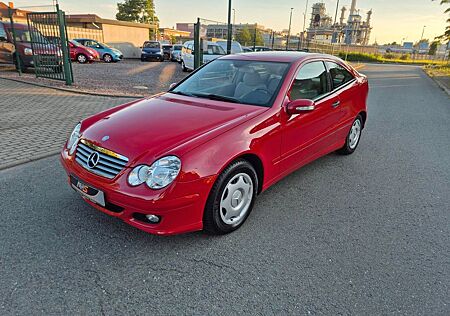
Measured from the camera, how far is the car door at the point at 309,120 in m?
3.34

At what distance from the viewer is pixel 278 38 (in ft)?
99.1

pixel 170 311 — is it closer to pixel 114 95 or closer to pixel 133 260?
pixel 133 260

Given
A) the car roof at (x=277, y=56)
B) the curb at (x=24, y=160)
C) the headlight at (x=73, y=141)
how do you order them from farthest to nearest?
the curb at (x=24, y=160)
the car roof at (x=277, y=56)
the headlight at (x=73, y=141)

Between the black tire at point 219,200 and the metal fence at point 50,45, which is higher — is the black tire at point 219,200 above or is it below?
below

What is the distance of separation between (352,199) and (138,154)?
2.50m

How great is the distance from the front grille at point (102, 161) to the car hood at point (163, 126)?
47mm

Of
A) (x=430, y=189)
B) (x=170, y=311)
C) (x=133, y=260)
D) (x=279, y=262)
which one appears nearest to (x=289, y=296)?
(x=279, y=262)

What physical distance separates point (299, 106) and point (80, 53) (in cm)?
1877

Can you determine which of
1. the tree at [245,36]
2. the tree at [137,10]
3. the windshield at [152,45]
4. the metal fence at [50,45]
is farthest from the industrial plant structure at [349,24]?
the metal fence at [50,45]

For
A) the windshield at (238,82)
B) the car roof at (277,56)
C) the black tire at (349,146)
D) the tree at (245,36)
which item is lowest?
the black tire at (349,146)

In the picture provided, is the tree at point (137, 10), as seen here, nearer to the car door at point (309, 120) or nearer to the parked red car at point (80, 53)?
the parked red car at point (80, 53)

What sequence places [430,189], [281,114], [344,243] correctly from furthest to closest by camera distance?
[430,189] → [281,114] → [344,243]

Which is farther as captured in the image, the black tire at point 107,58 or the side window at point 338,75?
the black tire at point 107,58

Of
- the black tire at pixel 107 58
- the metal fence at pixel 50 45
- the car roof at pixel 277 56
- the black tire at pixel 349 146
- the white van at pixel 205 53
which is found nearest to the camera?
the car roof at pixel 277 56
